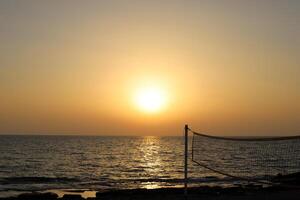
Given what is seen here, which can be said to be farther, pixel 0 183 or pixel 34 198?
pixel 0 183

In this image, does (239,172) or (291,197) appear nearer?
(291,197)

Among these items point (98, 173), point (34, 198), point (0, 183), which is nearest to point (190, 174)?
point (98, 173)

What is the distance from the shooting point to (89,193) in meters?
27.6

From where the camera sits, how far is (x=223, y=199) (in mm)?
16797

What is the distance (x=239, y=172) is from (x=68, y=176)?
14960 millimetres

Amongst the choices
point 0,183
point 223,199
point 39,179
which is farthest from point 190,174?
point 223,199

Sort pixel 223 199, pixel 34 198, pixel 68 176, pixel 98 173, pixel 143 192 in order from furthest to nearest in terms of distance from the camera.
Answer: pixel 98 173
pixel 68 176
pixel 143 192
pixel 34 198
pixel 223 199

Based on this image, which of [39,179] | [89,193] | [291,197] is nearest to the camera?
[291,197]

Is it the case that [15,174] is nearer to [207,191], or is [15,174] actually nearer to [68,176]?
[68,176]

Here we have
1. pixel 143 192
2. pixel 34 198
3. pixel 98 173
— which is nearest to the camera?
pixel 34 198

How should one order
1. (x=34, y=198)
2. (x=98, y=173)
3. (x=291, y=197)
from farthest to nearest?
1. (x=98, y=173)
2. (x=34, y=198)
3. (x=291, y=197)

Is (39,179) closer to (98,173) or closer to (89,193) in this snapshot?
(98,173)

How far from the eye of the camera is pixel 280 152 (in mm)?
58219

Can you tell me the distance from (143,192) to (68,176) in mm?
18333
